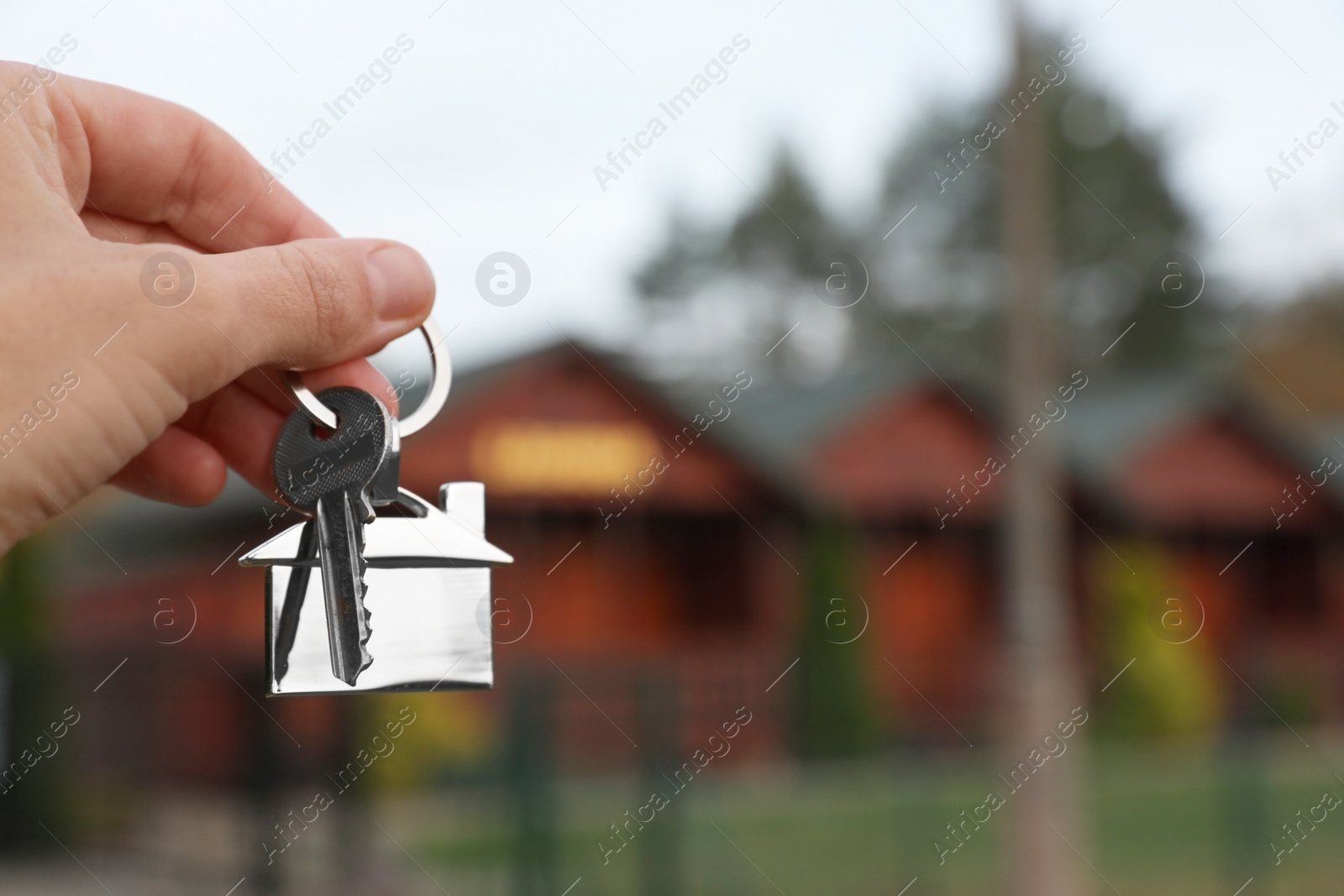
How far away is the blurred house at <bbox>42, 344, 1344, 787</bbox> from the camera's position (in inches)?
500

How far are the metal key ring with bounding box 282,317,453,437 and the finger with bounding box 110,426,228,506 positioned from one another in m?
0.31

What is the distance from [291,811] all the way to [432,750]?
4.73 m

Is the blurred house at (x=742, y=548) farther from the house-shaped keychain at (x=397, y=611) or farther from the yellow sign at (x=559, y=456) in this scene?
the house-shaped keychain at (x=397, y=611)

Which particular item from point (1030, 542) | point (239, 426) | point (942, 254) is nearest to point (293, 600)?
point (239, 426)

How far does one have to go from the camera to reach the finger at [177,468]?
1617mm

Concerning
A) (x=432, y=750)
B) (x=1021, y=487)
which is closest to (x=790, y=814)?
(x=432, y=750)

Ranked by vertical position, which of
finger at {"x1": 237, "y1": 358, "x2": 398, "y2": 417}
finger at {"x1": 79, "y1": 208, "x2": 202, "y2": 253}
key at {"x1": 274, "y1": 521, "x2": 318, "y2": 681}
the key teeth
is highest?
finger at {"x1": 237, "y1": 358, "x2": 398, "y2": 417}

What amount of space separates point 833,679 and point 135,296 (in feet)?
49.3

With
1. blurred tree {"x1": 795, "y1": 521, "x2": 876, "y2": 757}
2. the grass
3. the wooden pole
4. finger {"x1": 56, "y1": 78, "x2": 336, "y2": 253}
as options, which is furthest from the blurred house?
finger {"x1": 56, "y1": 78, "x2": 336, "y2": 253}

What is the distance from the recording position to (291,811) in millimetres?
7672

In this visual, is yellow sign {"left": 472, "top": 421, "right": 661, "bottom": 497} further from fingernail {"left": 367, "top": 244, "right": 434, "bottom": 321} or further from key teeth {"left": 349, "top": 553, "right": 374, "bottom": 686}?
key teeth {"left": 349, "top": 553, "right": 374, "bottom": 686}

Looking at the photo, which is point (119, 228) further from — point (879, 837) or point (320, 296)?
point (879, 837)

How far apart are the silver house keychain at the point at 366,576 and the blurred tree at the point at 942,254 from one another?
3841 cm

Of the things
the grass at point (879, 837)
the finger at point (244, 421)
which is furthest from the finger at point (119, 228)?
the grass at point (879, 837)
